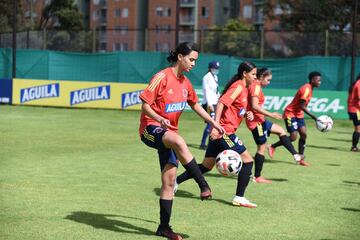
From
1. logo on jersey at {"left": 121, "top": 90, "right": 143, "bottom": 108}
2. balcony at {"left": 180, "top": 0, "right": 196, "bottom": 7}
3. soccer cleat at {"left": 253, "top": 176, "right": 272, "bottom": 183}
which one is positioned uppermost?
balcony at {"left": 180, "top": 0, "right": 196, "bottom": 7}

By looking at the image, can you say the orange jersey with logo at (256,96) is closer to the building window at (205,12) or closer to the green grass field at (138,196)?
the green grass field at (138,196)

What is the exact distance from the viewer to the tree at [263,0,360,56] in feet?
92.9

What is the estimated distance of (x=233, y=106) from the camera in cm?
903

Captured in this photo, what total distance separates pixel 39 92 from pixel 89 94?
210cm

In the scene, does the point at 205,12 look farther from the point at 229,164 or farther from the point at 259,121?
the point at 229,164

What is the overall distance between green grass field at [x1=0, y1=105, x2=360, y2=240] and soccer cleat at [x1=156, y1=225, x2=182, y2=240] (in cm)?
12

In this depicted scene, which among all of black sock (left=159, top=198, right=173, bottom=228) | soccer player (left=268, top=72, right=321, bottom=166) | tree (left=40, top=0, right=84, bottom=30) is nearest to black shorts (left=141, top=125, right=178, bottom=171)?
black sock (left=159, top=198, right=173, bottom=228)

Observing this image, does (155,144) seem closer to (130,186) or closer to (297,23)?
(130,186)

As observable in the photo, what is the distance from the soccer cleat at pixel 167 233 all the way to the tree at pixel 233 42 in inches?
942

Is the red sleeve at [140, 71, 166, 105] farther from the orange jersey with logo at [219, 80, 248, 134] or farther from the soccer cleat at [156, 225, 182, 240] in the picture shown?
the orange jersey with logo at [219, 80, 248, 134]

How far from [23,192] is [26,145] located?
569 centimetres

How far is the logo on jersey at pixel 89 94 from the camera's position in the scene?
26.3m

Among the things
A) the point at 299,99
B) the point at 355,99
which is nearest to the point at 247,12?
the point at 355,99

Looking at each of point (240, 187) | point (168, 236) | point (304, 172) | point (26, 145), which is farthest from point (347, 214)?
point (26, 145)
